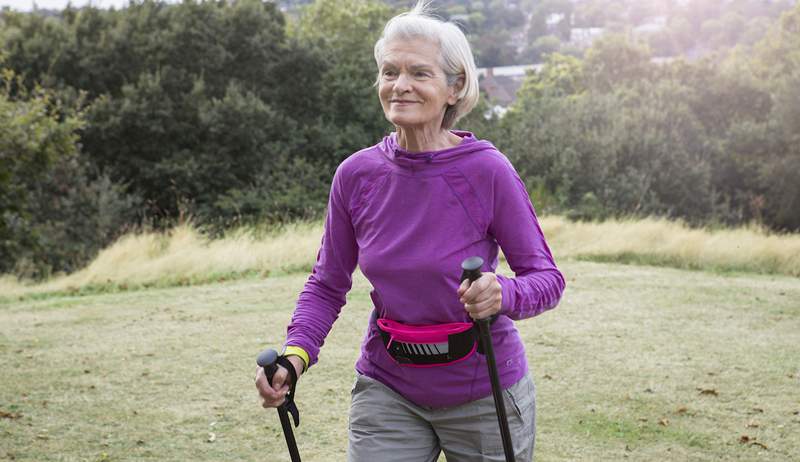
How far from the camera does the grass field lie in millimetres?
5512

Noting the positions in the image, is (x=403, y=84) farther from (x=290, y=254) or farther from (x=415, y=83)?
(x=290, y=254)

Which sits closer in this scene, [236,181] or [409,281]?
[409,281]

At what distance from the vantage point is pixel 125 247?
13641 millimetres

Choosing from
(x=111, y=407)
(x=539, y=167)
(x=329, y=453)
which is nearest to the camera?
(x=329, y=453)

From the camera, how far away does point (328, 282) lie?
2.77 metres

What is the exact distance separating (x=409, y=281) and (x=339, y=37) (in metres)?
32.2

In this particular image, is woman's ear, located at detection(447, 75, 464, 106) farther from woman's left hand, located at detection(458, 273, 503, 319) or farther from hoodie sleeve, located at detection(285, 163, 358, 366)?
woman's left hand, located at detection(458, 273, 503, 319)

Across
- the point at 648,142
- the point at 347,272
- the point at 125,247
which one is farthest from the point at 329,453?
the point at 648,142

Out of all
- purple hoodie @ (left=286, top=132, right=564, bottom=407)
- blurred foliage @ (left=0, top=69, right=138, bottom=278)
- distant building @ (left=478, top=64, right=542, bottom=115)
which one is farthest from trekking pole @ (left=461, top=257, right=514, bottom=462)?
distant building @ (left=478, top=64, right=542, bottom=115)

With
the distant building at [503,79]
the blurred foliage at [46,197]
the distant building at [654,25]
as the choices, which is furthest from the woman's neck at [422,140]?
the distant building at [654,25]

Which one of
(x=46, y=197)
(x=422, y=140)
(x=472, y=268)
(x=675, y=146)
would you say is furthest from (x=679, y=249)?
(x=675, y=146)

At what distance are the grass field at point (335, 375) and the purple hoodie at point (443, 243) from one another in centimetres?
294

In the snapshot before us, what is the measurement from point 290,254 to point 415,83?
34.4ft

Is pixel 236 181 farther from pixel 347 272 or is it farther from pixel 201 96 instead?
pixel 347 272
